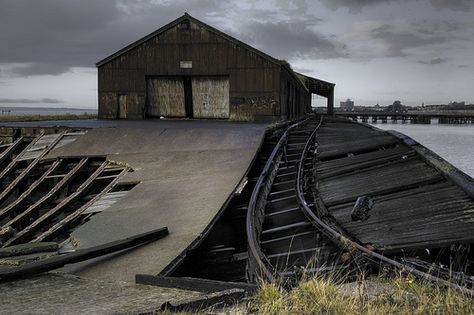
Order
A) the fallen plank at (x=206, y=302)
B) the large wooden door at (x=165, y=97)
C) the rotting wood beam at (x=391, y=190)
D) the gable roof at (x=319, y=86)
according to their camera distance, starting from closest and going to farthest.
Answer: the fallen plank at (x=206, y=302)
the rotting wood beam at (x=391, y=190)
the large wooden door at (x=165, y=97)
the gable roof at (x=319, y=86)

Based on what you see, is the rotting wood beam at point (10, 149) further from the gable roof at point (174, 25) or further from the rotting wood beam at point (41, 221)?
the gable roof at point (174, 25)

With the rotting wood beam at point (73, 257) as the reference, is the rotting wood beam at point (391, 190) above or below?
above

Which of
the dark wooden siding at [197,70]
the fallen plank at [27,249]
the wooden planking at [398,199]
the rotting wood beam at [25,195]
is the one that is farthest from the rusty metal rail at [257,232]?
the dark wooden siding at [197,70]

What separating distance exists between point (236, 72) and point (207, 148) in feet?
46.3

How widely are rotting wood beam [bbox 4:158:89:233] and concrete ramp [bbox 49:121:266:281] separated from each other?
2.96ft

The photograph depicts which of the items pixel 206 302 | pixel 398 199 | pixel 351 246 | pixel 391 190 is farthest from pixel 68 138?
pixel 206 302

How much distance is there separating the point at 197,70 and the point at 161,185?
18.5 m

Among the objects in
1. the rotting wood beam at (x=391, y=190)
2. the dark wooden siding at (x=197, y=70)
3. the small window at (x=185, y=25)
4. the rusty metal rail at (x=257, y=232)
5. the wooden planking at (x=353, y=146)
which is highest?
the small window at (x=185, y=25)

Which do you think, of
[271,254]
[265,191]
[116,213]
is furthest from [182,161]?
[271,254]

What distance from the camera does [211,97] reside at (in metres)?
28.0

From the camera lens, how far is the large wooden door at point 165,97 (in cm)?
2847

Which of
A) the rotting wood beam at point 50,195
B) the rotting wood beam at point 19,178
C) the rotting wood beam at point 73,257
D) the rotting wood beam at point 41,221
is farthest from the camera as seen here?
the rotting wood beam at point 19,178

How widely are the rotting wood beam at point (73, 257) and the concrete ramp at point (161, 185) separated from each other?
129 millimetres

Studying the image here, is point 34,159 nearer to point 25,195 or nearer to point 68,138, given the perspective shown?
point 68,138
